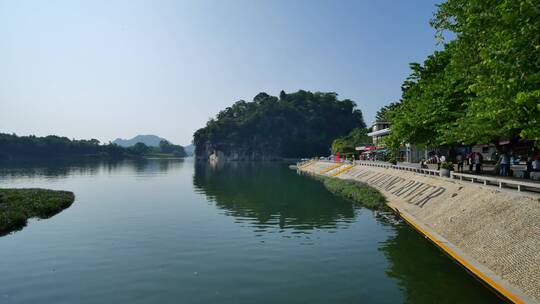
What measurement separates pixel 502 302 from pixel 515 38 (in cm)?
1200

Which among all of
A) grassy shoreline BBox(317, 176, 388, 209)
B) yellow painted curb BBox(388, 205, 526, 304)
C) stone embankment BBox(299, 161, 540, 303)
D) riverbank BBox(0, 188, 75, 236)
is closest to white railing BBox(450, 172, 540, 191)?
stone embankment BBox(299, 161, 540, 303)

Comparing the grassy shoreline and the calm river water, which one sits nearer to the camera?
the calm river water

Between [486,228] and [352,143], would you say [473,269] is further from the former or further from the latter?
[352,143]

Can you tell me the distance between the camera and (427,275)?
657 inches

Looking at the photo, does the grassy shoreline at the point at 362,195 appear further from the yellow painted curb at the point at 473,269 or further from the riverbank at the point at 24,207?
the riverbank at the point at 24,207

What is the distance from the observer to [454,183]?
29.8 meters

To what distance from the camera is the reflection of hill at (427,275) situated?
14180 mm

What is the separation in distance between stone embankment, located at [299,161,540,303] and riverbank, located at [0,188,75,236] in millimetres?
29764

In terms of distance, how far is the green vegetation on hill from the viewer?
16.9 m

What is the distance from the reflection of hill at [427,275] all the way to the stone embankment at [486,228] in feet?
1.63

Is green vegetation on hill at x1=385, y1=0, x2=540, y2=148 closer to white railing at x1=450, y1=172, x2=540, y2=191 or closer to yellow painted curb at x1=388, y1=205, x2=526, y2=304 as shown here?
white railing at x1=450, y1=172, x2=540, y2=191

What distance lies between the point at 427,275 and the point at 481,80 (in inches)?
438

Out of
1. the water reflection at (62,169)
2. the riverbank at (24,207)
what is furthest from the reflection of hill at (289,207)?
the water reflection at (62,169)

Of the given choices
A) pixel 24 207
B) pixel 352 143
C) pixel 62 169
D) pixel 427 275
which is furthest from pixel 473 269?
pixel 352 143
